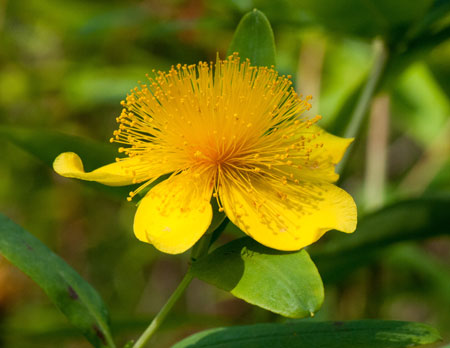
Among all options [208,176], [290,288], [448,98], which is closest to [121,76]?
[448,98]

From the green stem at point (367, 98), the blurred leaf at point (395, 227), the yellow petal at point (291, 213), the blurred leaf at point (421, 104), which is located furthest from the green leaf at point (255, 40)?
the blurred leaf at point (421, 104)

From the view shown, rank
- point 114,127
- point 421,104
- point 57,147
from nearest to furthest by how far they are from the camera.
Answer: point 57,147 → point 421,104 → point 114,127

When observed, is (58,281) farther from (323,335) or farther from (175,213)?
(323,335)

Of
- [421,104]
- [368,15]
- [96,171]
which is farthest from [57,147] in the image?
[421,104]

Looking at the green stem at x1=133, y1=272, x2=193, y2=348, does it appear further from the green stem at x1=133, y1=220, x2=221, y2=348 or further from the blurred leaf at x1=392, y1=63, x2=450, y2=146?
the blurred leaf at x1=392, y1=63, x2=450, y2=146

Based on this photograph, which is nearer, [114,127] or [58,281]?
[58,281]

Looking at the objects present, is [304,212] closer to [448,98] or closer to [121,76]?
[448,98]
